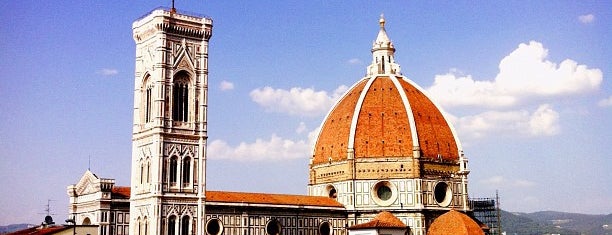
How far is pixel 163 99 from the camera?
57719mm

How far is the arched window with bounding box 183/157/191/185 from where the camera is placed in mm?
58219

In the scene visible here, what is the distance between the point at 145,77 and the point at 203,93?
Answer: 490 centimetres

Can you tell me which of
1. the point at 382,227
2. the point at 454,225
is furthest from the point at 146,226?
the point at 454,225

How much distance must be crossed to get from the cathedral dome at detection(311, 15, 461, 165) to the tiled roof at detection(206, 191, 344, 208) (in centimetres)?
530

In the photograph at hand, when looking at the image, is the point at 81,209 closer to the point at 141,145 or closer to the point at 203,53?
the point at 141,145

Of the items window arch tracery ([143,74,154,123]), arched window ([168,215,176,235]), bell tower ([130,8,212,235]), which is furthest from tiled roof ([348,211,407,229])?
window arch tracery ([143,74,154,123])

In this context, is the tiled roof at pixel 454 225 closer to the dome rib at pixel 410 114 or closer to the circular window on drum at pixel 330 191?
the dome rib at pixel 410 114

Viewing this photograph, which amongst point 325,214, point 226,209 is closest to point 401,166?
point 325,214

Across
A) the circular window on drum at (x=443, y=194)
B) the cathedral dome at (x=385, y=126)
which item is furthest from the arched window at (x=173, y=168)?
the circular window on drum at (x=443, y=194)

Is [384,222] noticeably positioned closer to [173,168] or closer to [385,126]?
[385,126]

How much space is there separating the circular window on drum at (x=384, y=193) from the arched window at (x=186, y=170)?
22.3 meters

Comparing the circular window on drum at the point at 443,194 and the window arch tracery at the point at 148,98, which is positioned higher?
the window arch tracery at the point at 148,98

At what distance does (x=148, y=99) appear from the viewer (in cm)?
6012

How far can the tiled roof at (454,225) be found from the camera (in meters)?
67.1
